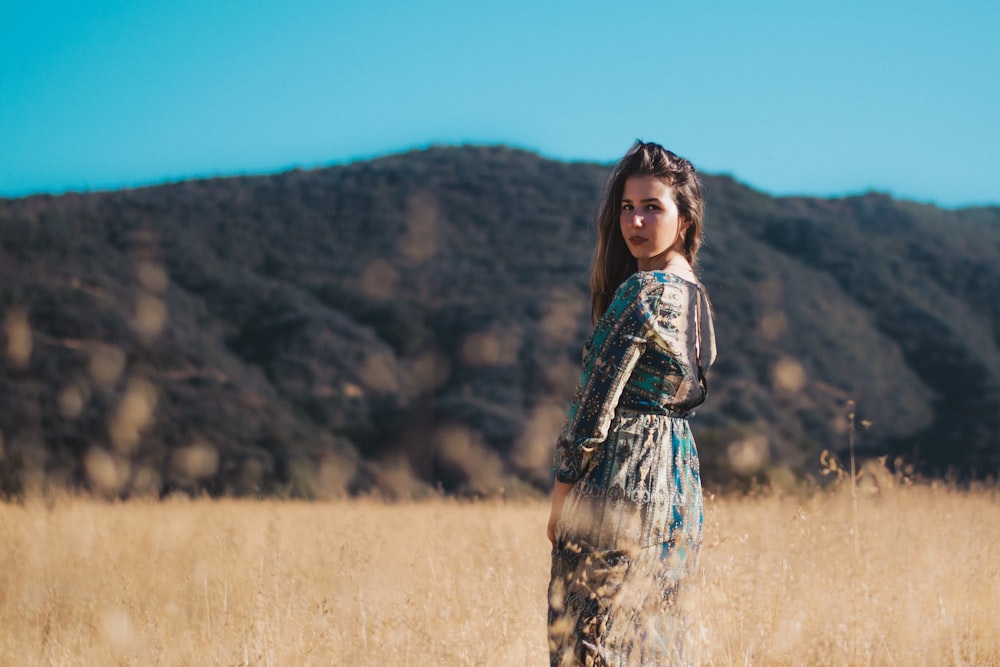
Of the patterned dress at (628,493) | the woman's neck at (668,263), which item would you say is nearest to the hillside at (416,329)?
the woman's neck at (668,263)

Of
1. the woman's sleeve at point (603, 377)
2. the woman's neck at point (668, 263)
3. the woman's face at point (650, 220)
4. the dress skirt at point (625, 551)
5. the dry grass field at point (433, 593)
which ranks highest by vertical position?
the woman's face at point (650, 220)

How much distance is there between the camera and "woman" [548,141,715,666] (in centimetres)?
202

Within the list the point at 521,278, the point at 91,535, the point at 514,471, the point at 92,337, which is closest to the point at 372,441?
the point at 514,471

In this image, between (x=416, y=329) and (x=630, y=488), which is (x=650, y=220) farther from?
(x=416, y=329)

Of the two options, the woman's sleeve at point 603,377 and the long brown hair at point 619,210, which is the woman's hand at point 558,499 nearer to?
the woman's sleeve at point 603,377

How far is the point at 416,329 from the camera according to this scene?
1358 inches

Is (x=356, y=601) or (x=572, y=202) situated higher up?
(x=572, y=202)

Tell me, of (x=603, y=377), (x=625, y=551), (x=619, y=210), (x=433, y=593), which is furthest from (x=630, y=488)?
(x=433, y=593)

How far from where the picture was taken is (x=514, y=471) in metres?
25.3

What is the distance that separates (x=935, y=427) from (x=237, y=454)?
26.7 metres

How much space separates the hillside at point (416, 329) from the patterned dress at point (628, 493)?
13594 millimetres

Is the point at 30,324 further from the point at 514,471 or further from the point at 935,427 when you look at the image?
the point at 935,427

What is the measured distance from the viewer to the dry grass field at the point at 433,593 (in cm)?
322

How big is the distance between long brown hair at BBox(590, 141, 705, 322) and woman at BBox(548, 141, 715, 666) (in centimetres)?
28
